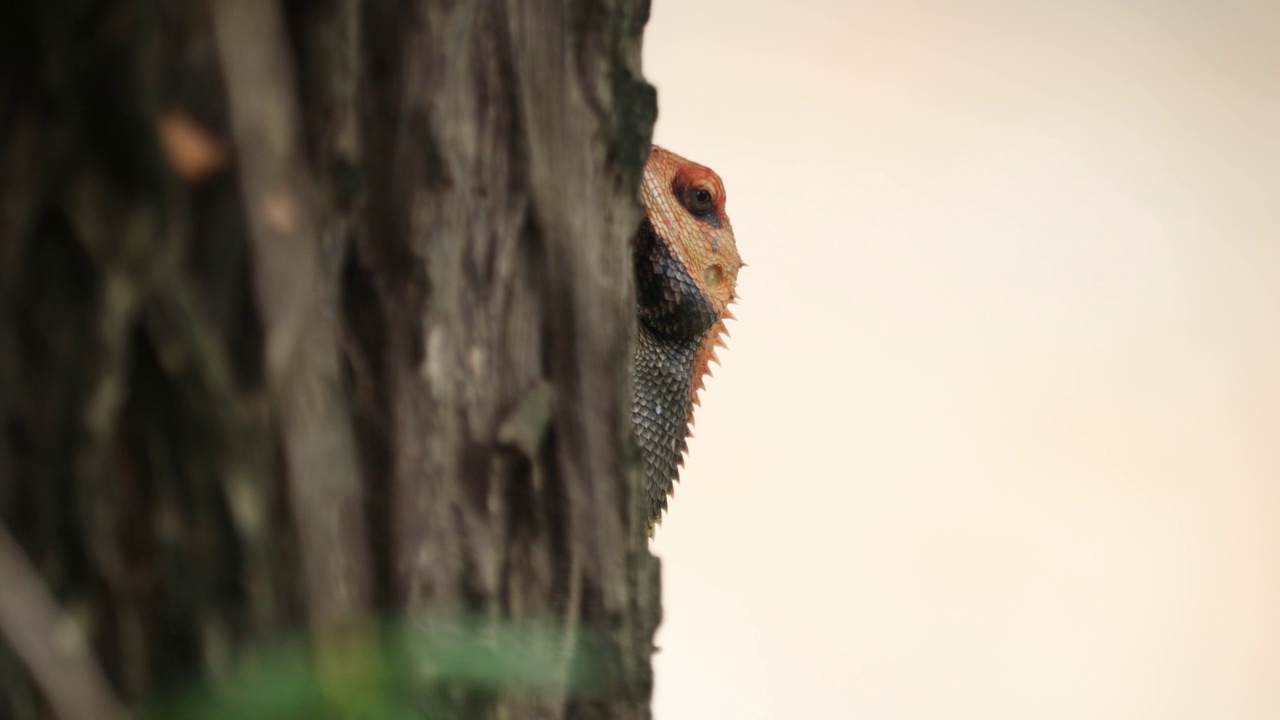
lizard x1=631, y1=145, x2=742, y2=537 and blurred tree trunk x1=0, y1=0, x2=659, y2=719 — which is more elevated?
lizard x1=631, y1=145, x2=742, y2=537

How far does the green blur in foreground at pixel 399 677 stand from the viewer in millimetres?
489

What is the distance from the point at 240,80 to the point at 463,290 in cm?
20

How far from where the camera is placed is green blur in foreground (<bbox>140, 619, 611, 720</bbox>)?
0.49m

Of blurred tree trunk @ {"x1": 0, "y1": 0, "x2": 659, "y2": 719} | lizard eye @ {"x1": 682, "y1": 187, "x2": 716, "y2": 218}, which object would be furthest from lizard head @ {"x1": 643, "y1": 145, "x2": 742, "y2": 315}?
blurred tree trunk @ {"x1": 0, "y1": 0, "x2": 659, "y2": 719}

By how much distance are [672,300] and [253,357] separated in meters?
1.71

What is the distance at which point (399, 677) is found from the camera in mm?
535

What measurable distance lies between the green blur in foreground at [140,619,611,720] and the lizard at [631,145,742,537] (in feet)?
4.74

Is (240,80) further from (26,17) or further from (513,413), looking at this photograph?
(513,413)

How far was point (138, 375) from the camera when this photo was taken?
0.52m

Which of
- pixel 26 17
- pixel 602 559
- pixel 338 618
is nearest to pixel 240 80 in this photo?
pixel 26 17

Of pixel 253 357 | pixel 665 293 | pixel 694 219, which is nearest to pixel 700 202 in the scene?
pixel 694 219

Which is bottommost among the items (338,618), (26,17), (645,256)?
(338,618)

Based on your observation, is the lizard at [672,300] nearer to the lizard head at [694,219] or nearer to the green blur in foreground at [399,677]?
the lizard head at [694,219]

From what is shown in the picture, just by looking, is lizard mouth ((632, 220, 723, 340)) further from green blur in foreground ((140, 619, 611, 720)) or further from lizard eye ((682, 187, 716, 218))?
green blur in foreground ((140, 619, 611, 720))
